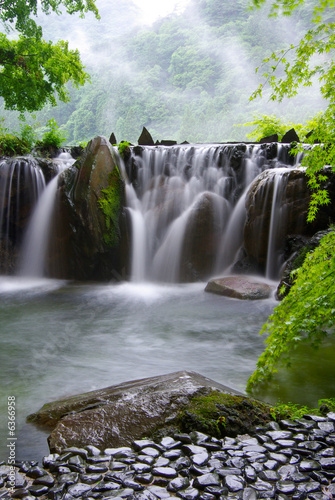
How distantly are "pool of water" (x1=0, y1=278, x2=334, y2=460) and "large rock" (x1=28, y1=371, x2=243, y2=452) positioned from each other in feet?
0.99

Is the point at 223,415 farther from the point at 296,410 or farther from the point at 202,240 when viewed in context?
the point at 202,240

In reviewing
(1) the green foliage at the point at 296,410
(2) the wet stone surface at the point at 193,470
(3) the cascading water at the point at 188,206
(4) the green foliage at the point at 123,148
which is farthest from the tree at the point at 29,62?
(2) the wet stone surface at the point at 193,470

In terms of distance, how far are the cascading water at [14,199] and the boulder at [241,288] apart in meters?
6.46

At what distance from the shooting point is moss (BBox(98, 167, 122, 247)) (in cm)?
1165

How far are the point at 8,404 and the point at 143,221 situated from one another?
8424 millimetres

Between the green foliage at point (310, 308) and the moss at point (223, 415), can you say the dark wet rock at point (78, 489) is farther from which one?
the green foliage at point (310, 308)

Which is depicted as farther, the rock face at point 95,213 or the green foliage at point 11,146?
the green foliage at point 11,146

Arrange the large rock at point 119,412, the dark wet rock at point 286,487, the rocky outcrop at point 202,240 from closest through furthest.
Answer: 1. the dark wet rock at point 286,487
2. the large rock at point 119,412
3. the rocky outcrop at point 202,240

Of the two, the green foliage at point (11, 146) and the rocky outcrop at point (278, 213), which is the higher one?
the green foliage at point (11, 146)

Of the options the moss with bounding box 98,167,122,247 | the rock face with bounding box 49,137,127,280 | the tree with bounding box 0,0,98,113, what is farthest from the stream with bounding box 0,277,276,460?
the tree with bounding box 0,0,98,113

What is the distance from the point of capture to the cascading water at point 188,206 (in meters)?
12.1

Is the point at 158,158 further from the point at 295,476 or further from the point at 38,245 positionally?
the point at 295,476

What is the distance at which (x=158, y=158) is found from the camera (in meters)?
13.5

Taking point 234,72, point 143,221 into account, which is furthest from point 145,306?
point 234,72
